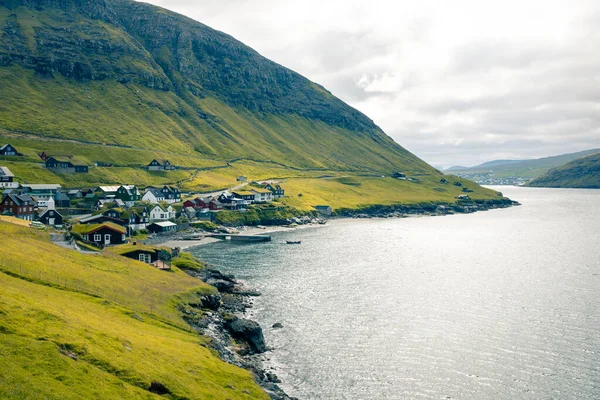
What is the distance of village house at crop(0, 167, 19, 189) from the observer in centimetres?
15864

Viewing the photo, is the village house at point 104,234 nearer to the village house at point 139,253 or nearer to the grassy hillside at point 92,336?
the village house at point 139,253

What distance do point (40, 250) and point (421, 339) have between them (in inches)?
2384

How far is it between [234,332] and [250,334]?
268 centimetres

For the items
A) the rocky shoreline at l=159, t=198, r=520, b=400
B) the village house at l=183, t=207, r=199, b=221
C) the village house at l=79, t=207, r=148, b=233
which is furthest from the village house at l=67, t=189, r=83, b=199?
the rocky shoreline at l=159, t=198, r=520, b=400

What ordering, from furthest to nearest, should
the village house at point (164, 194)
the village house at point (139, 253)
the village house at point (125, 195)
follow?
the village house at point (164, 194) → the village house at point (125, 195) → the village house at point (139, 253)

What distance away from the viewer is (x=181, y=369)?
45.3 m

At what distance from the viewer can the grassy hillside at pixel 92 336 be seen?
3547cm

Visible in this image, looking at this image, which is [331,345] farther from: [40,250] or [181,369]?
[40,250]

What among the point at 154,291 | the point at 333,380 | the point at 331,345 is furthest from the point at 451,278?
the point at 154,291

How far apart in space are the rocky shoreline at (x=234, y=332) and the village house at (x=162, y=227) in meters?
73.0

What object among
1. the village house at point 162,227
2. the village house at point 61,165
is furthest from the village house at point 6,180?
the village house at point 162,227

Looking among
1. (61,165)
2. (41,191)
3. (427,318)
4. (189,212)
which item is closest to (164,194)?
(189,212)

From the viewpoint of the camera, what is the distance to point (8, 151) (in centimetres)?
19200

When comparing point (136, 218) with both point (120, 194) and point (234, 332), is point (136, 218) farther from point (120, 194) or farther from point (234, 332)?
point (234, 332)
